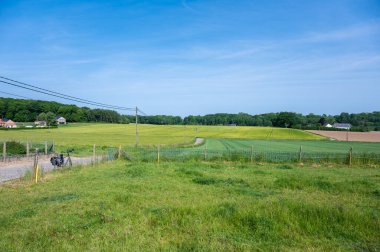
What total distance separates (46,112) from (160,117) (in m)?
58.2

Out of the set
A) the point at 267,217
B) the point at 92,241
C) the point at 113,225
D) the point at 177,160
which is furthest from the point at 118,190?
the point at 177,160

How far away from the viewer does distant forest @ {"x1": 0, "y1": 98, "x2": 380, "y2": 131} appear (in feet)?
362

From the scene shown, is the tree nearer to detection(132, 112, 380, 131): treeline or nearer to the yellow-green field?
the yellow-green field

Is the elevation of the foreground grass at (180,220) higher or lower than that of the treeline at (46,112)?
lower

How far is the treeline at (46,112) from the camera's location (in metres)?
108

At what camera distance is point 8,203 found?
406 inches

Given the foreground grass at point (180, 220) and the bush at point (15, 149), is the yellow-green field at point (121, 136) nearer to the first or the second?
the bush at point (15, 149)

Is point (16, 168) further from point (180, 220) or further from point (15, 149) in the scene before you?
point (180, 220)

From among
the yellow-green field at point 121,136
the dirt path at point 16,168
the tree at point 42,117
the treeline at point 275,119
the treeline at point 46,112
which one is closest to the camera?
the dirt path at point 16,168

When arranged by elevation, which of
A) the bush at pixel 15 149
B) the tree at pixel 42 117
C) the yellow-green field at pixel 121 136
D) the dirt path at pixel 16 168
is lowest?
the yellow-green field at pixel 121 136

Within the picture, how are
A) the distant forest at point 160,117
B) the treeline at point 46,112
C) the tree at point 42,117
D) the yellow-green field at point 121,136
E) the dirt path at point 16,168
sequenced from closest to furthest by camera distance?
the dirt path at point 16,168 → the yellow-green field at point 121,136 → the treeline at point 46,112 → the tree at point 42,117 → the distant forest at point 160,117

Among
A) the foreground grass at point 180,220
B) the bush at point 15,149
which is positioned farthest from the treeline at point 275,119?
the foreground grass at point 180,220

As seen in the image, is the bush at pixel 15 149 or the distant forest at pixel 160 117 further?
the distant forest at pixel 160 117

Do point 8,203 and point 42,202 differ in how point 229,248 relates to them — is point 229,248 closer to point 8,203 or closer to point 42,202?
point 42,202
